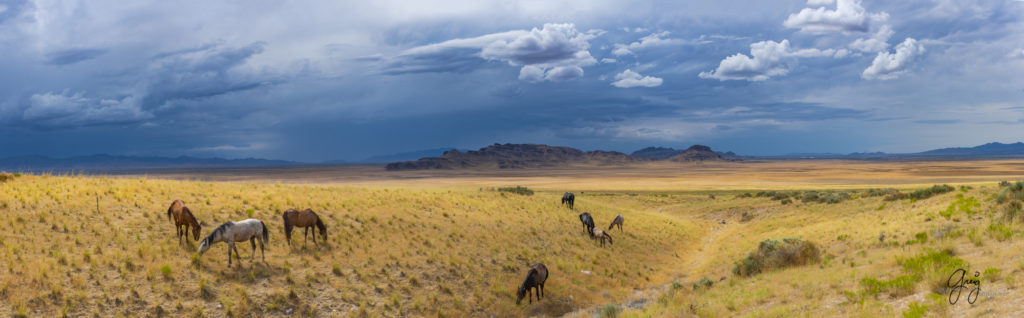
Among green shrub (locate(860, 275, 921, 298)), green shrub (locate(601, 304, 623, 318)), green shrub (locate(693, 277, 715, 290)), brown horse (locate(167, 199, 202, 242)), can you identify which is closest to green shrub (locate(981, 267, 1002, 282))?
green shrub (locate(860, 275, 921, 298))

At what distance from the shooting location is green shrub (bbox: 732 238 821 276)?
24.1m

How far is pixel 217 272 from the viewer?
18.3 m

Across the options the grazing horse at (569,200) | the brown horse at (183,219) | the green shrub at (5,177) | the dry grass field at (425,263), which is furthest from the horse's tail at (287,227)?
the grazing horse at (569,200)

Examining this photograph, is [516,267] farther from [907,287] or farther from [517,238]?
[907,287]

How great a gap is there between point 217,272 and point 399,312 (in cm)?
647

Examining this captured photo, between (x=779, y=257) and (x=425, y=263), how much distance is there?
53.9 ft

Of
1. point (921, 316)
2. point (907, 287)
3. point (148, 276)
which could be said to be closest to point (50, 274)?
point (148, 276)

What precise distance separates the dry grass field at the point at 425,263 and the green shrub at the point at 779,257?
3.13 feet

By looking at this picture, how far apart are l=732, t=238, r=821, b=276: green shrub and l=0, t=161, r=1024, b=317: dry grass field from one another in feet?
3.13

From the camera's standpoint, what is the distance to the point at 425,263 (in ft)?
80.2

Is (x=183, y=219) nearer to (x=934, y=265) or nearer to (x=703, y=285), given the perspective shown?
(x=703, y=285)

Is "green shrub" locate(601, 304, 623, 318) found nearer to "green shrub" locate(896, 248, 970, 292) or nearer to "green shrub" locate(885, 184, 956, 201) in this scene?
"green shrub" locate(896, 248, 970, 292)

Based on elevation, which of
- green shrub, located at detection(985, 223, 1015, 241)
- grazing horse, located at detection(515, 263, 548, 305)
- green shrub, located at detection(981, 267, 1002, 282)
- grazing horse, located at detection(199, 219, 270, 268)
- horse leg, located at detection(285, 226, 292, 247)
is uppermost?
grazing horse, located at detection(199, 219, 270, 268)

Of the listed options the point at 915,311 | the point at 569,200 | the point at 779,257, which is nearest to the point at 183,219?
the point at 915,311
